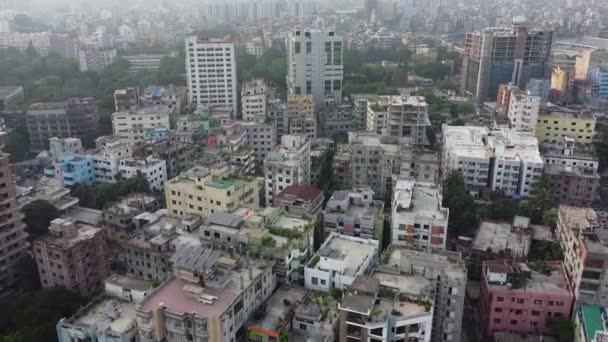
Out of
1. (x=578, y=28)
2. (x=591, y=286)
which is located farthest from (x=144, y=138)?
(x=578, y=28)

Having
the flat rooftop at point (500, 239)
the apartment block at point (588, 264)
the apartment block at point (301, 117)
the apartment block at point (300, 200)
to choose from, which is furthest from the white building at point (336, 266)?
the apartment block at point (301, 117)

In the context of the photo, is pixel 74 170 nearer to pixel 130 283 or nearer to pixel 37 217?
pixel 37 217

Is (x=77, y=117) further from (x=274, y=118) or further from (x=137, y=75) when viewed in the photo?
(x=137, y=75)

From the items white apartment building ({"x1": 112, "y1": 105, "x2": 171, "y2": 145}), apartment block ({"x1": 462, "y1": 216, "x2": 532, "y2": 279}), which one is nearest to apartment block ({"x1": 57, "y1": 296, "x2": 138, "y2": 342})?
apartment block ({"x1": 462, "y1": 216, "x2": 532, "y2": 279})

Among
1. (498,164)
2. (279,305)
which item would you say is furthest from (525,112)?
(279,305)

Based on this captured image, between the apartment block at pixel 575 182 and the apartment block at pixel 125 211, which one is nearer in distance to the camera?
the apartment block at pixel 125 211

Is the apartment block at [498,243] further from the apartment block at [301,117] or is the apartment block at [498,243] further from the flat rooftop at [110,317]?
the apartment block at [301,117]

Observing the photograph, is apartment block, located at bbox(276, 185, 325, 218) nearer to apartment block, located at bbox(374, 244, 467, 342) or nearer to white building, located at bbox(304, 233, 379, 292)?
white building, located at bbox(304, 233, 379, 292)
